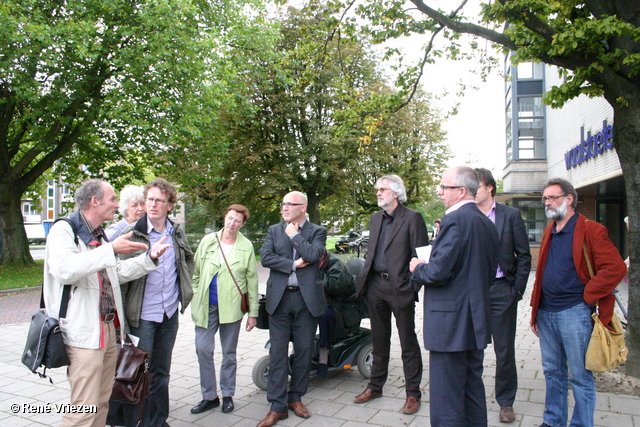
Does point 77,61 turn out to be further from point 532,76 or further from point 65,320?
point 532,76

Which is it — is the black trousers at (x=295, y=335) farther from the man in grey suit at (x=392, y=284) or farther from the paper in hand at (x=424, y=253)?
the paper in hand at (x=424, y=253)

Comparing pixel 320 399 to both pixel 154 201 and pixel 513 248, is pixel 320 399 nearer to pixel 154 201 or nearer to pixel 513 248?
pixel 513 248

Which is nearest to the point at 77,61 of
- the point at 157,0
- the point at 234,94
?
the point at 157,0

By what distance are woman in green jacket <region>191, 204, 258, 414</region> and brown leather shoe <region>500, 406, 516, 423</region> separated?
2288 mm

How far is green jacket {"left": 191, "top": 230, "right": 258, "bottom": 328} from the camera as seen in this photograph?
14.4ft

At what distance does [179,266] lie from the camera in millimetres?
3898

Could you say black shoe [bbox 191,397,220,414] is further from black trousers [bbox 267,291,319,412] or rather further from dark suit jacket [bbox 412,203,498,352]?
dark suit jacket [bbox 412,203,498,352]

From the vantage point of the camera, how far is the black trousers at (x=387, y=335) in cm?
434

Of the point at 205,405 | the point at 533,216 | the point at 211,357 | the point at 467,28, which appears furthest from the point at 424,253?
the point at 533,216

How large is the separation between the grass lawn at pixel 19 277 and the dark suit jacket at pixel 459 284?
13.6 m

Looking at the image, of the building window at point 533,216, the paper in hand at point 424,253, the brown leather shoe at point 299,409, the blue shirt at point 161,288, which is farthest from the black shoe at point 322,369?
the building window at point 533,216

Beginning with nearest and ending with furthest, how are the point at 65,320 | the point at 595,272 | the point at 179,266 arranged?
the point at 65,320, the point at 595,272, the point at 179,266

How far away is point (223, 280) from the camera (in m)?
4.44

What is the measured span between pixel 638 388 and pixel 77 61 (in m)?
15.4
